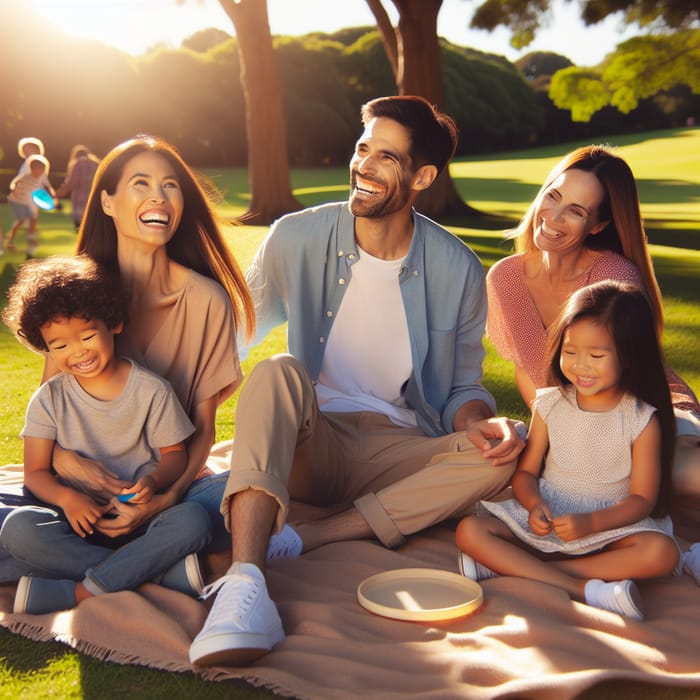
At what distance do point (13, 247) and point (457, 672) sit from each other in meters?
12.0

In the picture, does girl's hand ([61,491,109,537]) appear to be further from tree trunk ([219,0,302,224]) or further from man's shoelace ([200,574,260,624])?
tree trunk ([219,0,302,224])

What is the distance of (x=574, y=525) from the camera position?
3.15 meters

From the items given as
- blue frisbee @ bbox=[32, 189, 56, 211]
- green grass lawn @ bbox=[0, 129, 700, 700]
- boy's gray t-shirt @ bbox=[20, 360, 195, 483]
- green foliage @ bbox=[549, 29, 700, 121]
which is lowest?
green grass lawn @ bbox=[0, 129, 700, 700]

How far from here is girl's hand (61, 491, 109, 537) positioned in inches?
124

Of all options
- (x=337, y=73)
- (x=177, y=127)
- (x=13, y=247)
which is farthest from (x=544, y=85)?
(x=13, y=247)

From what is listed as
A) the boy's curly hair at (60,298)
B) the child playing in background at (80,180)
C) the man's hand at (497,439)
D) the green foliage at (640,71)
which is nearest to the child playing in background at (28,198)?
the child playing in background at (80,180)

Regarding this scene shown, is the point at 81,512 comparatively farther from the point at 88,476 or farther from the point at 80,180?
the point at 80,180

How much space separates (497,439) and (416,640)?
0.86 metres

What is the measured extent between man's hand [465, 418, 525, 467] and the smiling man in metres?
0.04

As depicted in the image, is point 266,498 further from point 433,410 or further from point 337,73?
point 337,73

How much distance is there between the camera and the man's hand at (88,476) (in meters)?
3.25

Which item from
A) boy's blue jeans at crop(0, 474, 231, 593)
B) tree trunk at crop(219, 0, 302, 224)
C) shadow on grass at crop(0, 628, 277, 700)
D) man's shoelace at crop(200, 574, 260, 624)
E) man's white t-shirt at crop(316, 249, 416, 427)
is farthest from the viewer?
tree trunk at crop(219, 0, 302, 224)

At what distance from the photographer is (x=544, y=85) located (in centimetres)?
4894

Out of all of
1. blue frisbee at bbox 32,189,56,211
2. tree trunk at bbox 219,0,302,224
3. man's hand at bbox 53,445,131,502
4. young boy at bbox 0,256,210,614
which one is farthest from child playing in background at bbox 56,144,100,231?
man's hand at bbox 53,445,131,502
